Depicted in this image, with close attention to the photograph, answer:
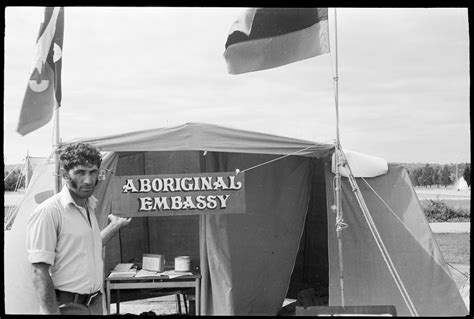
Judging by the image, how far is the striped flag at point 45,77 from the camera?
4508 millimetres

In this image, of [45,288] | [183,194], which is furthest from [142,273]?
[45,288]

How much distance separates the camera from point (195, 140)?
4.47m

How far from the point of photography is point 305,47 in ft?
14.7

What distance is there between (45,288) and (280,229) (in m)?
2.97

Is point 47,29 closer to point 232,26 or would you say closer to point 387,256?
point 232,26

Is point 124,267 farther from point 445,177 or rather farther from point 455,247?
point 445,177

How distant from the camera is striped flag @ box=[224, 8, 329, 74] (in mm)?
4426

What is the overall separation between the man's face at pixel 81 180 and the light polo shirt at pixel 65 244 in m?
0.06

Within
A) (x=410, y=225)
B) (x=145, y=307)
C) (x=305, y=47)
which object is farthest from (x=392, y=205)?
(x=145, y=307)

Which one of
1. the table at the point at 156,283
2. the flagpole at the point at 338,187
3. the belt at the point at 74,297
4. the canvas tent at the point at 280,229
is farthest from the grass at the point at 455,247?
→ the belt at the point at 74,297

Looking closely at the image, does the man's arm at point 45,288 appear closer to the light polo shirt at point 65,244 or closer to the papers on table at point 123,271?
the light polo shirt at point 65,244

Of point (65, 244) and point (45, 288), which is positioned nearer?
point (45, 288)

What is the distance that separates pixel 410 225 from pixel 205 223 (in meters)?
1.86

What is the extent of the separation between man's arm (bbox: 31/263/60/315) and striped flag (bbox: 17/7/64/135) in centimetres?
189
